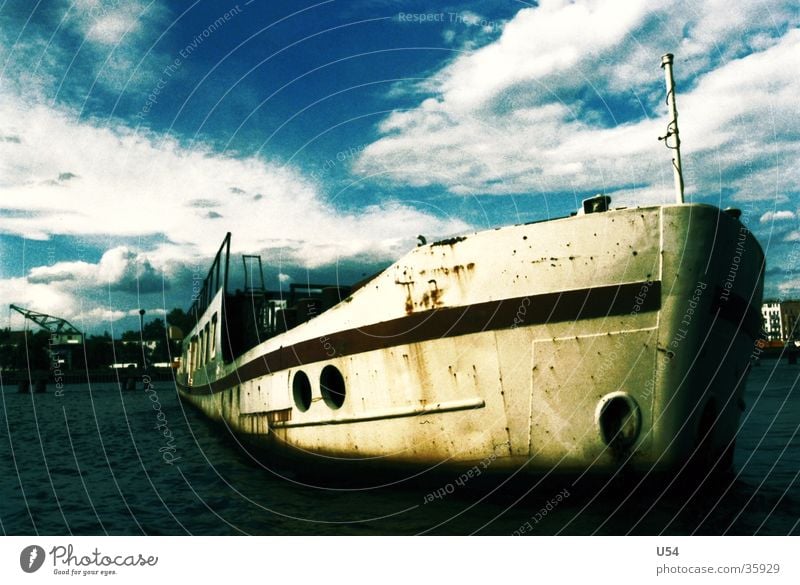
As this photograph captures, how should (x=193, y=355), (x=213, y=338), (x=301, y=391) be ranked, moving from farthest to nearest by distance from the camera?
1. (x=193, y=355)
2. (x=213, y=338)
3. (x=301, y=391)

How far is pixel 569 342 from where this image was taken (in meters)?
5.82

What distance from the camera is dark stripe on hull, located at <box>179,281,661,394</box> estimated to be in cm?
571

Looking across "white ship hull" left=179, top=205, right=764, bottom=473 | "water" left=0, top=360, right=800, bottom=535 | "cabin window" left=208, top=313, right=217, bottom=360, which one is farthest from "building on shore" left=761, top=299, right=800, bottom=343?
"white ship hull" left=179, top=205, right=764, bottom=473

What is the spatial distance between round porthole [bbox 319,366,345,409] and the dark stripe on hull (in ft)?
1.83

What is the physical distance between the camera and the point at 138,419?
24656 millimetres

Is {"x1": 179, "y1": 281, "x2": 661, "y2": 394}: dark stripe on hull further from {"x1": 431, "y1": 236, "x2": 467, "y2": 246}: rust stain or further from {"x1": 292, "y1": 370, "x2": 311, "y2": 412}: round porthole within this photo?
{"x1": 292, "y1": 370, "x2": 311, "y2": 412}: round porthole

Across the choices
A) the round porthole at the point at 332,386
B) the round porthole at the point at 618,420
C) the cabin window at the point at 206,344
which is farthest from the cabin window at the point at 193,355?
the round porthole at the point at 618,420

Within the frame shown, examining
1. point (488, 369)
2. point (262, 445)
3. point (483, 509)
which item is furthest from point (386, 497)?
point (262, 445)

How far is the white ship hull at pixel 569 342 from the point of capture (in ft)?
18.8

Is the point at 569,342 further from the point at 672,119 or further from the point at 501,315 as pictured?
the point at 672,119

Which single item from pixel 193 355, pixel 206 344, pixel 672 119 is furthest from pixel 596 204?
pixel 193 355

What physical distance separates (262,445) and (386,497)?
447cm

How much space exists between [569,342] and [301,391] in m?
4.84

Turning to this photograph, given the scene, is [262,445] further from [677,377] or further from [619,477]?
[677,377]
